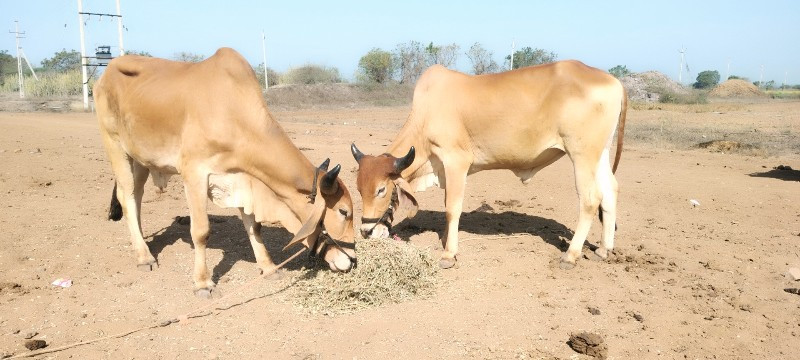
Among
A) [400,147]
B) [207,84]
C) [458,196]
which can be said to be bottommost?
[458,196]

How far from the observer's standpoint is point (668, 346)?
14.6ft

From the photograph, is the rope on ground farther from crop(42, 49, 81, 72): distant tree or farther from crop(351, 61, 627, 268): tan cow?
crop(42, 49, 81, 72): distant tree

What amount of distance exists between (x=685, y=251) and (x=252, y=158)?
4.74 m

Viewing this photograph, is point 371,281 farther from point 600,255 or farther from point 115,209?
point 115,209

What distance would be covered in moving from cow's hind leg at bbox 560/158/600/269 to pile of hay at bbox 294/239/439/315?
1.48 m

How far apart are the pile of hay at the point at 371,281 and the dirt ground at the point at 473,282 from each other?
0.13m

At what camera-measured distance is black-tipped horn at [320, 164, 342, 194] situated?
15.5 feet

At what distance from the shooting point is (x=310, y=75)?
4262 centimetres

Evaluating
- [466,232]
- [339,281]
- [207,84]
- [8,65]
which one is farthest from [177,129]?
[8,65]

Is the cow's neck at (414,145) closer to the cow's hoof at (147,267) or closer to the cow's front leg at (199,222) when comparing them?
the cow's front leg at (199,222)

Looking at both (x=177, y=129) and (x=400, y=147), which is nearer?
(x=177, y=129)

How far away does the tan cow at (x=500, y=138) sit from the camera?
19.6 ft

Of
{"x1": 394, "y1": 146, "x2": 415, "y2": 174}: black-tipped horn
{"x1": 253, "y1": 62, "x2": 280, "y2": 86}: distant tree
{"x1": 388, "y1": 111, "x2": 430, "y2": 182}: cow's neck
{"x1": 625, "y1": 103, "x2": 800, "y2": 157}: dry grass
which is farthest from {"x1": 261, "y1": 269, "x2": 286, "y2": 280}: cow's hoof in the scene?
{"x1": 253, "y1": 62, "x2": 280, "y2": 86}: distant tree

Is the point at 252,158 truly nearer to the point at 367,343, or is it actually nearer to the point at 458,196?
the point at 367,343
